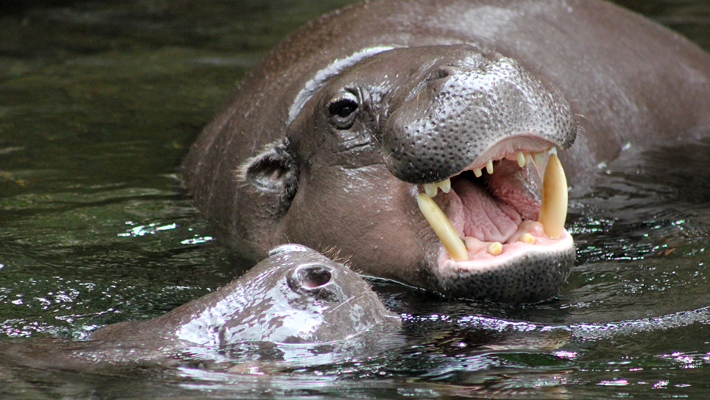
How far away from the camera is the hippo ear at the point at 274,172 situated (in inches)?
218

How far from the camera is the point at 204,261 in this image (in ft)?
18.7

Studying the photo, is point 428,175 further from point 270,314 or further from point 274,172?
point 274,172

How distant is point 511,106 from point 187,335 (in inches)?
67.9

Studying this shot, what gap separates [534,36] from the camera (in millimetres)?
7078

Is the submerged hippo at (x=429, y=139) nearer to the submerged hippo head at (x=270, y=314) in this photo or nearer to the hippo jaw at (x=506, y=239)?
the hippo jaw at (x=506, y=239)

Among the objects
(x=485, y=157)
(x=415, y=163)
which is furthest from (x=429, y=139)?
(x=485, y=157)

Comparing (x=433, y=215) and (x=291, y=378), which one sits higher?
(x=433, y=215)

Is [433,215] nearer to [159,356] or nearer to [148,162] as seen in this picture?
[159,356]

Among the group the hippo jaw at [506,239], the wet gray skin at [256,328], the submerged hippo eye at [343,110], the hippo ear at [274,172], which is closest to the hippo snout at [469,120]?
the hippo jaw at [506,239]

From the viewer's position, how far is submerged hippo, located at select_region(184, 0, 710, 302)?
14.8 feet

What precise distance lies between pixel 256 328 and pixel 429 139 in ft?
3.84

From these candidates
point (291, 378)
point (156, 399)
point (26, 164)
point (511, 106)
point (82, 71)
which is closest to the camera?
point (156, 399)

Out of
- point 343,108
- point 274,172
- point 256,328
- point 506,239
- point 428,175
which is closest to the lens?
point 256,328

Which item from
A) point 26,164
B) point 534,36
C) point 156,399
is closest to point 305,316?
point 156,399
